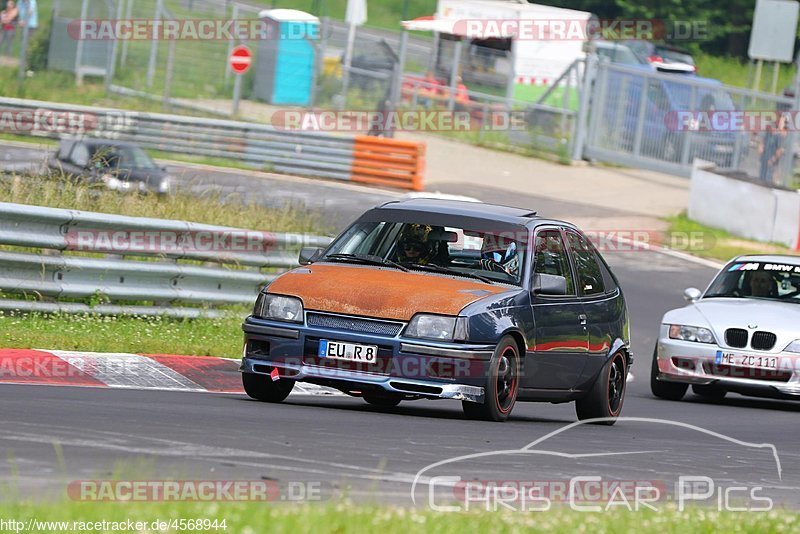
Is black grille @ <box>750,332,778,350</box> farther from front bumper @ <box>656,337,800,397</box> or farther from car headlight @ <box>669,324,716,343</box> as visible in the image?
car headlight @ <box>669,324,716,343</box>

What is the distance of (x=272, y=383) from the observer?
412 inches

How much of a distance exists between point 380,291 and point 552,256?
1.90 metres

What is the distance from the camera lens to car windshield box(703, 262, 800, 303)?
15.4 m

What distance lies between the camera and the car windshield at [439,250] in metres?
10.8

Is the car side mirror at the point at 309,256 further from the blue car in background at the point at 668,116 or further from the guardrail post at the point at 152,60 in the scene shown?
the guardrail post at the point at 152,60

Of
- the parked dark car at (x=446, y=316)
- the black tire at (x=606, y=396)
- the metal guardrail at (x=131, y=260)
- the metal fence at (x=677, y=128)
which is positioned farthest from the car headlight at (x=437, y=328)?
the metal fence at (x=677, y=128)

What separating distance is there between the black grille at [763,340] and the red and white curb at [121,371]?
14.2ft

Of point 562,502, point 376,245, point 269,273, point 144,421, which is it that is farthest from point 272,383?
point 269,273

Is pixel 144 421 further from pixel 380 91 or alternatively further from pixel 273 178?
pixel 380 91

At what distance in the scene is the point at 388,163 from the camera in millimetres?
30922

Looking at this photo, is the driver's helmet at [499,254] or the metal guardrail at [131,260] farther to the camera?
the metal guardrail at [131,260]

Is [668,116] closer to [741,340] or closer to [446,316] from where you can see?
[741,340]

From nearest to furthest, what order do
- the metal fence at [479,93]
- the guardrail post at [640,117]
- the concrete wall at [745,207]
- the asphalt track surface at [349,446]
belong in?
the asphalt track surface at [349,446] → the concrete wall at [745,207] → the metal fence at [479,93] → the guardrail post at [640,117]

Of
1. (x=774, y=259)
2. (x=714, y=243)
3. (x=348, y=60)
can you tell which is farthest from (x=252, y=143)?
(x=774, y=259)
